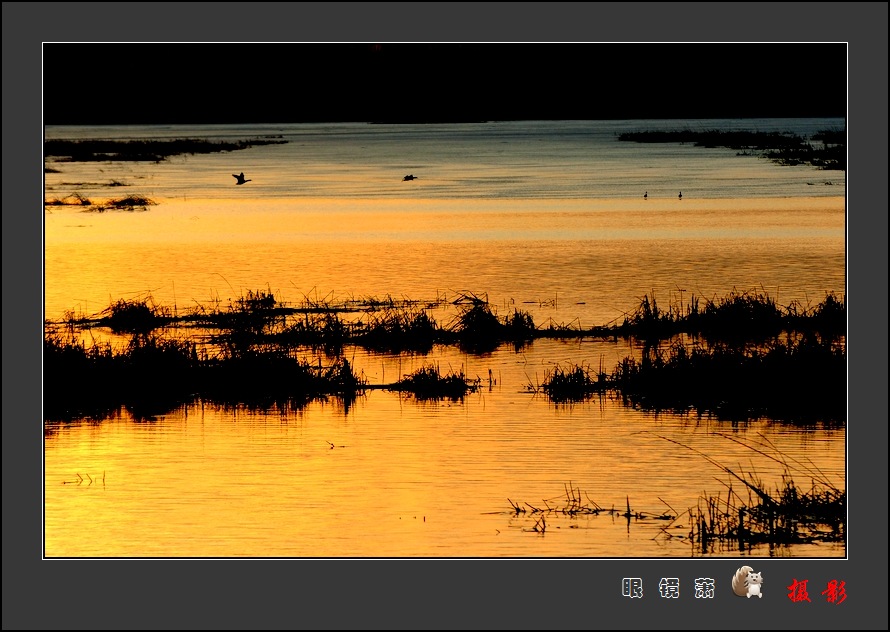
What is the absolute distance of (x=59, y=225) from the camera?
2380 cm

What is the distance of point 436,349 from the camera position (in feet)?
53.1

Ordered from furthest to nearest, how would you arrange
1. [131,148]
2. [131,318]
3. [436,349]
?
1. [131,148]
2. [131,318]
3. [436,349]

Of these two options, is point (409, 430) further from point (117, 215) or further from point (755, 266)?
point (117, 215)

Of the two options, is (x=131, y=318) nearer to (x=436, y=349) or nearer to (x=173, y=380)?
(x=173, y=380)

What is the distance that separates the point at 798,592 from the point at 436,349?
21.0 feet

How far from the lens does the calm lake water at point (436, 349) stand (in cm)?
1134

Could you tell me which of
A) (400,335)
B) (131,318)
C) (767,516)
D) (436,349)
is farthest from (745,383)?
(131,318)

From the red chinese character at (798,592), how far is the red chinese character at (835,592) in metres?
0.14

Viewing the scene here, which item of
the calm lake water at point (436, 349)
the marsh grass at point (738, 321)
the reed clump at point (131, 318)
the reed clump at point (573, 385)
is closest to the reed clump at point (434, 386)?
the calm lake water at point (436, 349)

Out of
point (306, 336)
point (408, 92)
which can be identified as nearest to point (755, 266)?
point (306, 336)

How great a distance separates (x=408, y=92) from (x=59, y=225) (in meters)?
11.7

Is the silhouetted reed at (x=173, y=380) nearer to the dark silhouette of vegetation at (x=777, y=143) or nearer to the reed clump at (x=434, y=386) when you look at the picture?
the reed clump at (x=434, y=386)

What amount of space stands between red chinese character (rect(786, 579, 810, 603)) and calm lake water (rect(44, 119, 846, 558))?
10.4 inches

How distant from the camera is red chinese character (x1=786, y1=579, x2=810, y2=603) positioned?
10500 mm
